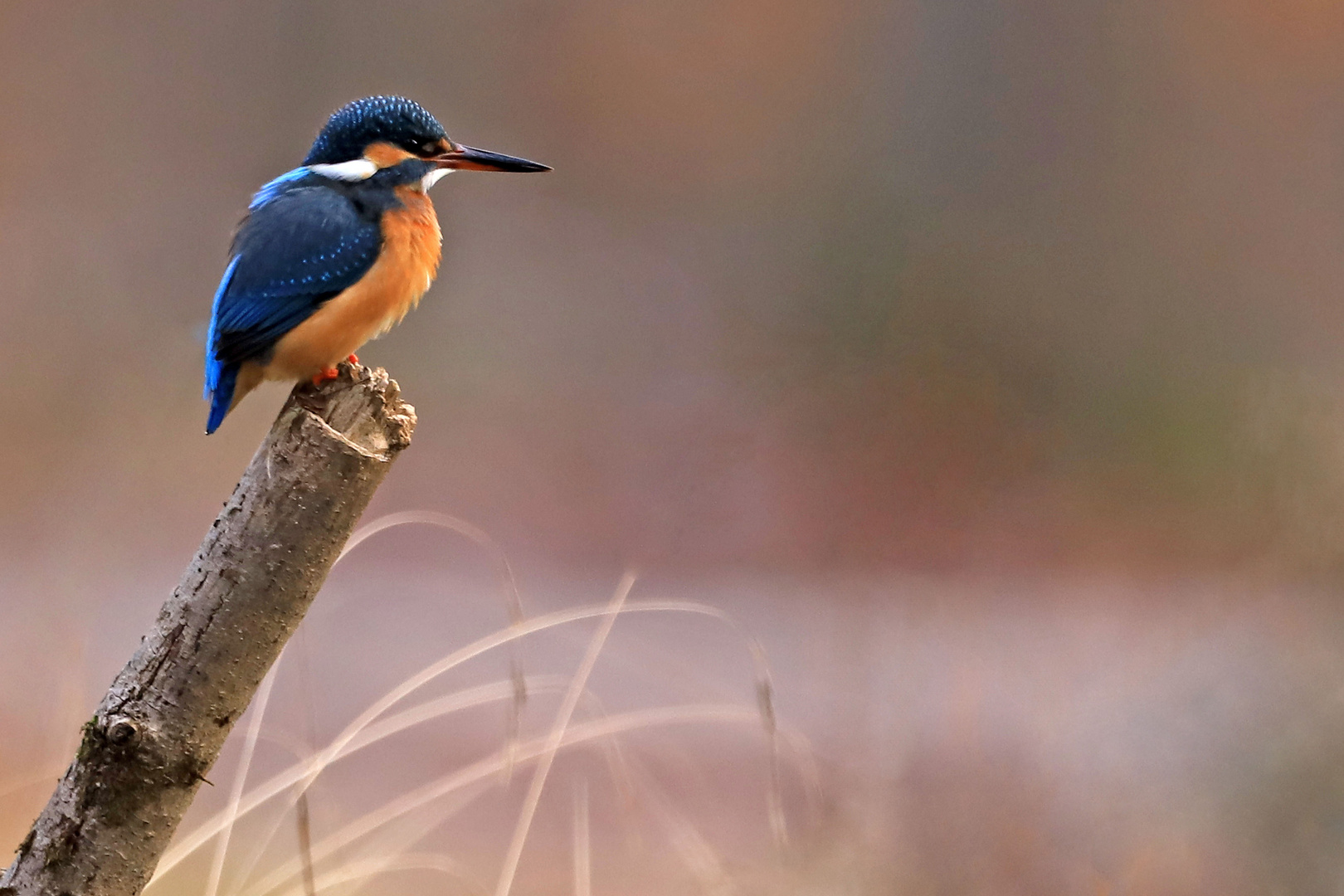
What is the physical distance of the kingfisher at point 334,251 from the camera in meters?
0.92

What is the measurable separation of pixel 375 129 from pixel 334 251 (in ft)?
0.52

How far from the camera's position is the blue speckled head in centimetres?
104

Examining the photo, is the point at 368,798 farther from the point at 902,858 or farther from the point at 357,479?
the point at 357,479

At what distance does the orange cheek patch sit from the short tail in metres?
0.25

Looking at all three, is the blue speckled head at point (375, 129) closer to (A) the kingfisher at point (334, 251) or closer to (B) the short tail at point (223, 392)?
(A) the kingfisher at point (334, 251)

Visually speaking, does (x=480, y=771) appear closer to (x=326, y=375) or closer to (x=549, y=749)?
(x=549, y=749)

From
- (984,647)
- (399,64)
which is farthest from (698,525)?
(399,64)

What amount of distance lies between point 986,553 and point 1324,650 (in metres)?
1.99

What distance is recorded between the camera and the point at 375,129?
1.04 m

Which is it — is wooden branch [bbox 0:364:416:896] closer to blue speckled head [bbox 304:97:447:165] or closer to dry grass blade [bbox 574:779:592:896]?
dry grass blade [bbox 574:779:592:896]

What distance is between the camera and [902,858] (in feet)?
4.05

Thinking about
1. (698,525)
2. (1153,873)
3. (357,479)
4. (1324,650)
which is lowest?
(698,525)

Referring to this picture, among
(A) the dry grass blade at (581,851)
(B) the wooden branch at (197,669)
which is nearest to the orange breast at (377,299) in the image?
(B) the wooden branch at (197,669)

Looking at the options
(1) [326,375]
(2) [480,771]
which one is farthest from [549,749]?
(1) [326,375]
